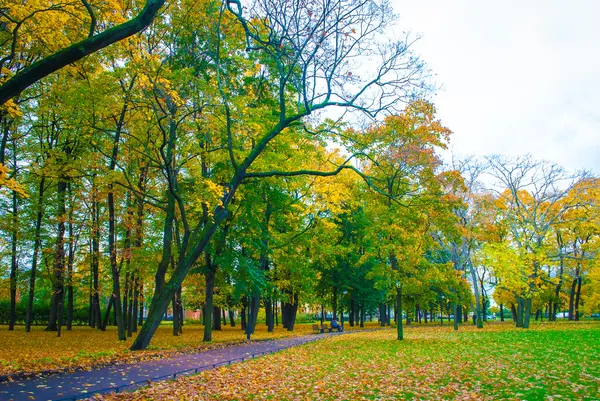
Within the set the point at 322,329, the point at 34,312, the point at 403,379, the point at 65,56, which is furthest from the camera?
the point at 34,312

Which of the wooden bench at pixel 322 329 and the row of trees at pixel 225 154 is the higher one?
the row of trees at pixel 225 154

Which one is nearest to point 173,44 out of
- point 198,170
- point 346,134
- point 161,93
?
point 161,93

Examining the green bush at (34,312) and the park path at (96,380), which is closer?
the park path at (96,380)

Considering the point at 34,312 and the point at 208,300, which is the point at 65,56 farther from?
the point at 34,312

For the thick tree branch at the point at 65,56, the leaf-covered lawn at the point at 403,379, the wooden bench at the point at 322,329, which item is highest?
the thick tree branch at the point at 65,56

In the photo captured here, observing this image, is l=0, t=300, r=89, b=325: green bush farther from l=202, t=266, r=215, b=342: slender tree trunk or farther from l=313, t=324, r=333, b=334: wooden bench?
l=202, t=266, r=215, b=342: slender tree trunk

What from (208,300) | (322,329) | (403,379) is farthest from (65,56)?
(322,329)

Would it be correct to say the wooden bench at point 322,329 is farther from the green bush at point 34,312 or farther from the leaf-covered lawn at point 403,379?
the green bush at point 34,312

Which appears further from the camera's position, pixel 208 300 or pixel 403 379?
pixel 208 300

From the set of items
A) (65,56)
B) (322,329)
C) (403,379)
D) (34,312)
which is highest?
(65,56)

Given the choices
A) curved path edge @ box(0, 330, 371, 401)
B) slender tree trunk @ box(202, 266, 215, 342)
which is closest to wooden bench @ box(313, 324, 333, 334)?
slender tree trunk @ box(202, 266, 215, 342)

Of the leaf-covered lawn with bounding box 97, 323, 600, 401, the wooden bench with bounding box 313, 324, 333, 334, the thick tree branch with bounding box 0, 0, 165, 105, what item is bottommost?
the wooden bench with bounding box 313, 324, 333, 334

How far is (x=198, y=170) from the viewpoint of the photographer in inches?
893

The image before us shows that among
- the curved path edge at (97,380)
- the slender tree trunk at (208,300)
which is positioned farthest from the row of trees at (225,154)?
the curved path edge at (97,380)
